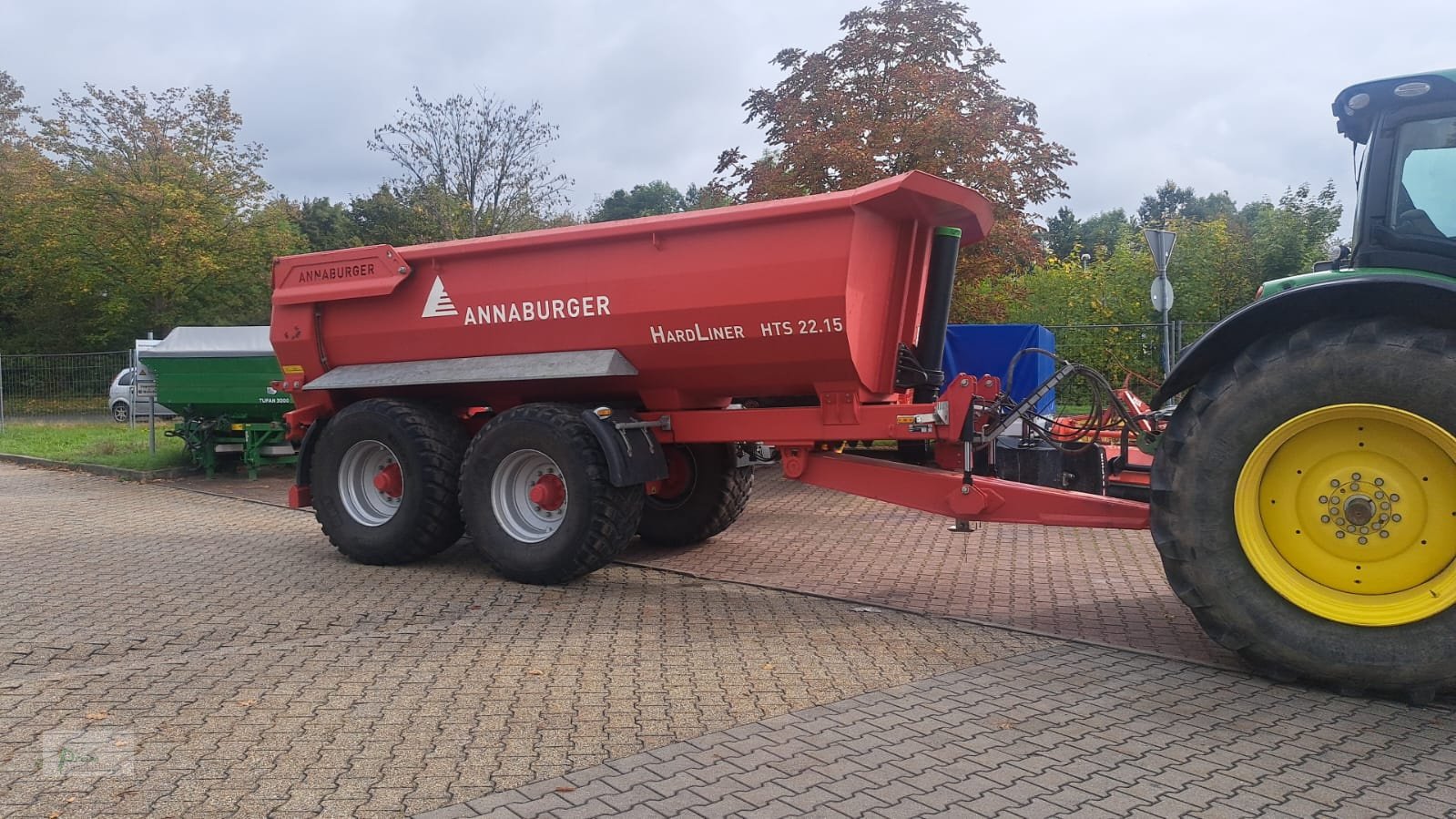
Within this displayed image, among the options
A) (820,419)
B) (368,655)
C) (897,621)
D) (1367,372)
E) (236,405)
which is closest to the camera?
(1367,372)

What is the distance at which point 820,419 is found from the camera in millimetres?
6633

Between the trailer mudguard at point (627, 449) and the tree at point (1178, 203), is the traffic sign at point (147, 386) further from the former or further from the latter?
the tree at point (1178, 203)

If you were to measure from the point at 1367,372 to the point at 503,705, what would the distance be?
12.7 feet

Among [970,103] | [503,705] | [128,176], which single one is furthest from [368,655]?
[128,176]

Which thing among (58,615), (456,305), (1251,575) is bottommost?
(58,615)

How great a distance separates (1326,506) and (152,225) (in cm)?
3080

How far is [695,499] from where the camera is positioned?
8.49m

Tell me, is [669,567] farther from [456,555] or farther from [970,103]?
[970,103]

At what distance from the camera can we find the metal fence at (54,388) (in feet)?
70.9

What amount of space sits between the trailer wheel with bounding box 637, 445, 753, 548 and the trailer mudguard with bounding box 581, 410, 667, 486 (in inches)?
47.5

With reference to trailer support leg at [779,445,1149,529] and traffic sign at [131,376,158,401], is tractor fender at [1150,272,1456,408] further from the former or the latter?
traffic sign at [131,376,158,401]

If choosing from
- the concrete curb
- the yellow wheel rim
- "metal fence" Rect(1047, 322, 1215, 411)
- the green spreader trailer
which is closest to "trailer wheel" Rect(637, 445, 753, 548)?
the yellow wheel rim

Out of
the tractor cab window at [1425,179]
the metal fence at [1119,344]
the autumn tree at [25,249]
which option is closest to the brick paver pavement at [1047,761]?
the tractor cab window at [1425,179]

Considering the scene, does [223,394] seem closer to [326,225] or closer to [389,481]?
[389,481]
